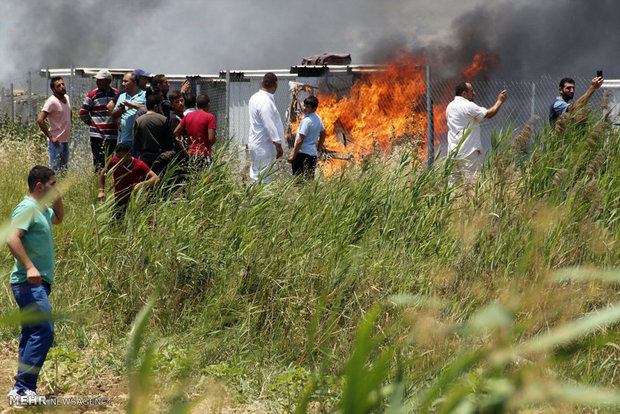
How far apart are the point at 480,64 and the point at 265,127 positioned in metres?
11.8

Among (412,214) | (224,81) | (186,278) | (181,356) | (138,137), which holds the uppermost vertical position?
(224,81)

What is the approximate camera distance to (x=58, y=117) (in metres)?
10.8

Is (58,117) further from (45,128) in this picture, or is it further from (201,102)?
(201,102)

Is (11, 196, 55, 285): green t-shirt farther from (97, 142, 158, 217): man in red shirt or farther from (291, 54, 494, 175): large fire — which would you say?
(291, 54, 494, 175): large fire

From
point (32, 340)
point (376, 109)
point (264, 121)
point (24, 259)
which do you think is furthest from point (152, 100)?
point (376, 109)

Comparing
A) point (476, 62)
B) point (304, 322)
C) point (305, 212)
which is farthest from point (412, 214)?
point (476, 62)

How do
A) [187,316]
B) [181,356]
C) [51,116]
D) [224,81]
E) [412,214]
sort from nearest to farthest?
[181,356] < [187,316] < [412,214] < [51,116] < [224,81]

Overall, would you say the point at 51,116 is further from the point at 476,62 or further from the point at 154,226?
the point at 476,62

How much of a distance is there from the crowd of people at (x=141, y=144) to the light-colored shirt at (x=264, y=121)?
0.01 m

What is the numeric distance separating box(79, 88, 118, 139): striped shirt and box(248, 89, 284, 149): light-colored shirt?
265cm

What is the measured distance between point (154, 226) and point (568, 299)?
321 cm

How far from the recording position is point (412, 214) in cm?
602

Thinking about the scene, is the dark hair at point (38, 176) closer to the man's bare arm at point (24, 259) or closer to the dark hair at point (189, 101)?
the man's bare arm at point (24, 259)

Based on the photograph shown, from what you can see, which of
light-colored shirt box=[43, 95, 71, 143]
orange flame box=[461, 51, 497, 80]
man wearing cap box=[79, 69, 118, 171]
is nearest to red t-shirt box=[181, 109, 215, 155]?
man wearing cap box=[79, 69, 118, 171]
